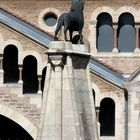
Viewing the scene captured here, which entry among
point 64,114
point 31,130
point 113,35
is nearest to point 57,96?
point 64,114

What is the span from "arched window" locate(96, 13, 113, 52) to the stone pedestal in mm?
19311

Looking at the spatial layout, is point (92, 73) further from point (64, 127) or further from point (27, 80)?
point (64, 127)

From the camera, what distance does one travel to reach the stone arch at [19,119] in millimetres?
35750

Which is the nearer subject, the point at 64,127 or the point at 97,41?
the point at 64,127

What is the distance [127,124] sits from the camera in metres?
36.8

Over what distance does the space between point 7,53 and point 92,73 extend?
A: 3412mm

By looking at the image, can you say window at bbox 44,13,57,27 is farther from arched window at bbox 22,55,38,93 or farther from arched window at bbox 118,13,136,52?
arched window at bbox 22,55,38,93

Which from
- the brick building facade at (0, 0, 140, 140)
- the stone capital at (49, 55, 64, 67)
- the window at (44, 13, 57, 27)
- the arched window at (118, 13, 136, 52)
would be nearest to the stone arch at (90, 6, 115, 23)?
the arched window at (118, 13, 136, 52)

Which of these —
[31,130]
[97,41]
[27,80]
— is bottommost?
[31,130]

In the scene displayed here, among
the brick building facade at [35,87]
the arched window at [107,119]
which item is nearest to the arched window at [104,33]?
the brick building facade at [35,87]

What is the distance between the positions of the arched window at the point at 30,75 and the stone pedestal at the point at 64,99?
13714mm

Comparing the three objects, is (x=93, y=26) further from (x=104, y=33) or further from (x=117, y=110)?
(x=117, y=110)

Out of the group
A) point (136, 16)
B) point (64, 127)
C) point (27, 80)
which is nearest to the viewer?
point (64, 127)

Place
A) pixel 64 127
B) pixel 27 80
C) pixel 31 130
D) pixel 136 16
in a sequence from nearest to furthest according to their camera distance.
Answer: pixel 64 127
pixel 31 130
pixel 27 80
pixel 136 16
